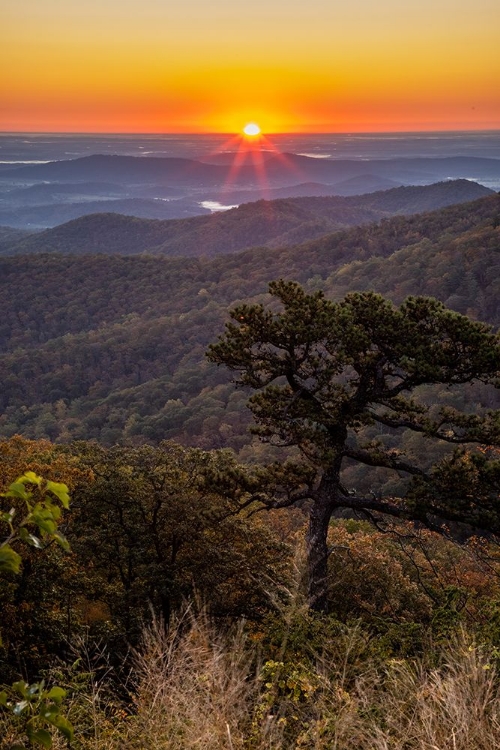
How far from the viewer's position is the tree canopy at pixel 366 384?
13.5 metres

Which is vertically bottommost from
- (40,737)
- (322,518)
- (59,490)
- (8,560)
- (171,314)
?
(171,314)

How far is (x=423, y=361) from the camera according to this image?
13.5 metres

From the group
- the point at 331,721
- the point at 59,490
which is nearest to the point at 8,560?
the point at 59,490

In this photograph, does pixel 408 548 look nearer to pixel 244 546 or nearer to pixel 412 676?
pixel 244 546

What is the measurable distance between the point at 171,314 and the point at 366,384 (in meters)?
147

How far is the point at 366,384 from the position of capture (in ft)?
48.8

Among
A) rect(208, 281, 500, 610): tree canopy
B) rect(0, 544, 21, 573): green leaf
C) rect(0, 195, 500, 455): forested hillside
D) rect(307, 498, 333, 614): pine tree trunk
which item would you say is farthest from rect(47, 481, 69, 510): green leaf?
rect(0, 195, 500, 455): forested hillside

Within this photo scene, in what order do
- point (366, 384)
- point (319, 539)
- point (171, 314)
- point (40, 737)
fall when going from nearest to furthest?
point (40, 737) → point (319, 539) → point (366, 384) → point (171, 314)

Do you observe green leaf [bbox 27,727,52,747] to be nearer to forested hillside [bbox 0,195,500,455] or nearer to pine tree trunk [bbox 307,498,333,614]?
pine tree trunk [bbox 307,498,333,614]

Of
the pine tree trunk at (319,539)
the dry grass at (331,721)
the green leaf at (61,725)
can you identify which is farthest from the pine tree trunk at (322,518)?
the green leaf at (61,725)

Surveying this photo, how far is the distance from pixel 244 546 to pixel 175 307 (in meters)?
151

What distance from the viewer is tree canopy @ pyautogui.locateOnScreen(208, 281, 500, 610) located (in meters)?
13.5

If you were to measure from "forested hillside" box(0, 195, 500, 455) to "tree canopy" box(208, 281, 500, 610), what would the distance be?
224 ft

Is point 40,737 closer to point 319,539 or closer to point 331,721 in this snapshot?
point 331,721
